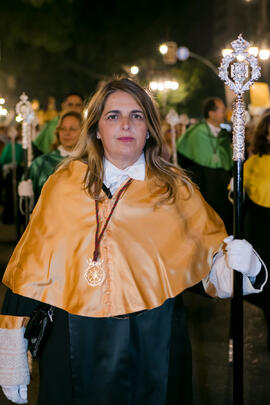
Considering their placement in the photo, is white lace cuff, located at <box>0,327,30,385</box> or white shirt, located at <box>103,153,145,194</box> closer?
white lace cuff, located at <box>0,327,30,385</box>

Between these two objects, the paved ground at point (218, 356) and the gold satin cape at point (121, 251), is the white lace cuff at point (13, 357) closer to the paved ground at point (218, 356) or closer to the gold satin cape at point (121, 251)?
the gold satin cape at point (121, 251)

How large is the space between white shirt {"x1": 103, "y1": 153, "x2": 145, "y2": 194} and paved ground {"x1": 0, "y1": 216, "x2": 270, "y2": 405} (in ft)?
7.65

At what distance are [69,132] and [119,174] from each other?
410cm

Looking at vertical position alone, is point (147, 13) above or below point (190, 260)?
above

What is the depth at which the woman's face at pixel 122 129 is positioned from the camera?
3.25 metres

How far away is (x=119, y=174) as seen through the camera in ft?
10.7

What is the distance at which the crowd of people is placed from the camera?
305cm

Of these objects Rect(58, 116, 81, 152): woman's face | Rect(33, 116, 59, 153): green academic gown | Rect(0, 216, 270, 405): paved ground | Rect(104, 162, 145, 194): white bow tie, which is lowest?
Rect(0, 216, 270, 405): paved ground

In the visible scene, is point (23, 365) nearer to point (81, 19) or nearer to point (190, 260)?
point (190, 260)

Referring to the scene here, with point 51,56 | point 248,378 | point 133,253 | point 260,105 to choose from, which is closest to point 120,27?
point 51,56

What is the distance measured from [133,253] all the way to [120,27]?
2691cm

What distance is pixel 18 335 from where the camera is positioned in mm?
3156

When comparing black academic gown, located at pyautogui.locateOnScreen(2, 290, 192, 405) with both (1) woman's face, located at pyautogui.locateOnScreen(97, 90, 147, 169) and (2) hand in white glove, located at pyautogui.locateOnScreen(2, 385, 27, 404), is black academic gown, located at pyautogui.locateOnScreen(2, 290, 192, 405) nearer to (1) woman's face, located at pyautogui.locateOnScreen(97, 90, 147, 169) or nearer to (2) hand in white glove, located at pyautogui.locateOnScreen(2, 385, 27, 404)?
(2) hand in white glove, located at pyautogui.locateOnScreen(2, 385, 27, 404)

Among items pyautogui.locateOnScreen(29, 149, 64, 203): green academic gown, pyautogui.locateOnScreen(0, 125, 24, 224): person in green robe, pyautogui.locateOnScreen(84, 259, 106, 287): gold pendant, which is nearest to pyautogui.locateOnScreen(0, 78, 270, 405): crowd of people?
pyautogui.locateOnScreen(84, 259, 106, 287): gold pendant
